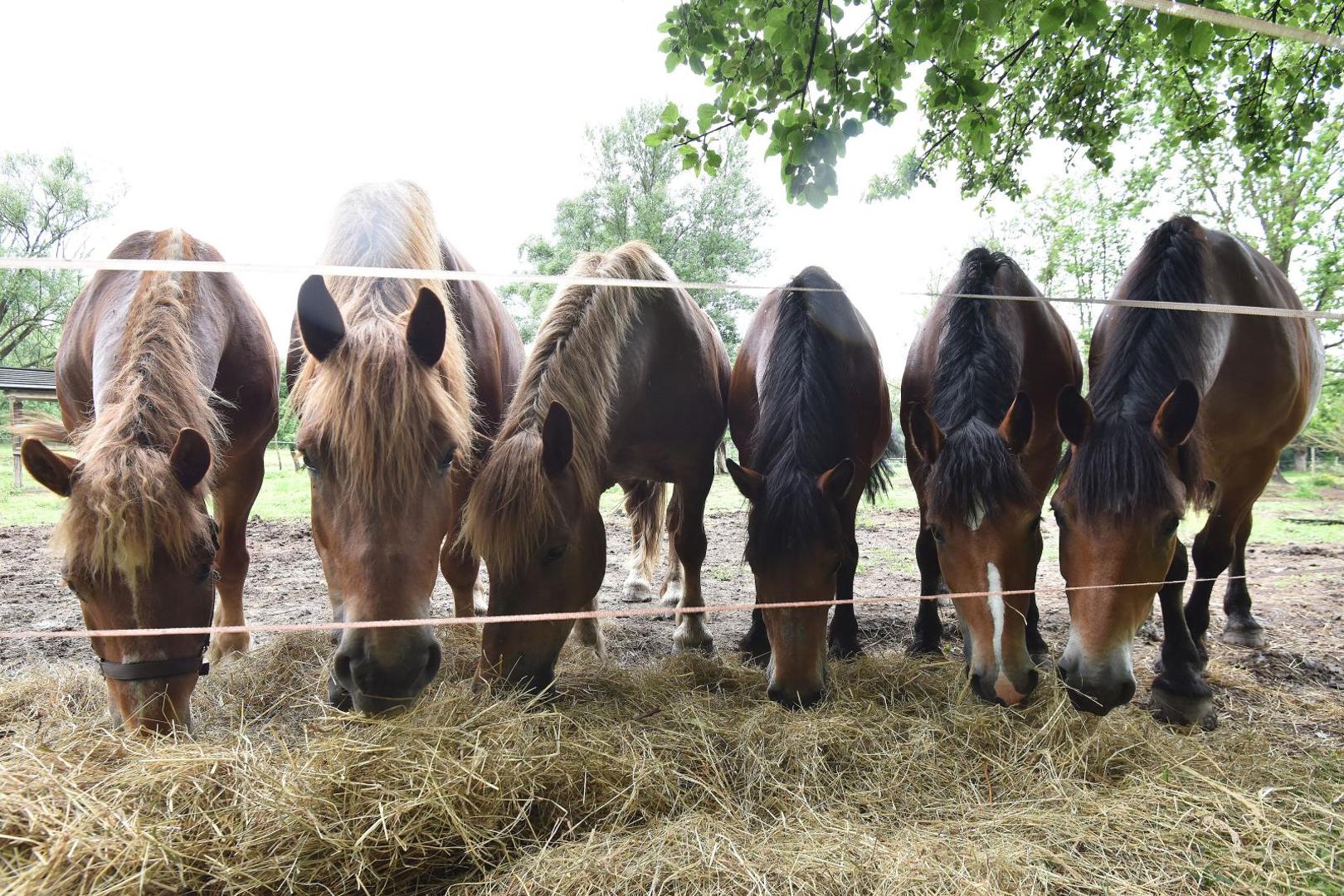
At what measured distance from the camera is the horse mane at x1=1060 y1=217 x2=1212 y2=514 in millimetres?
2469

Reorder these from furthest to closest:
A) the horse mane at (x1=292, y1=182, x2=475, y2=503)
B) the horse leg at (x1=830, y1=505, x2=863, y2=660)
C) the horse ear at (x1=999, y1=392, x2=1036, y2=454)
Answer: the horse leg at (x1=830, y1=505, x2=863, y2=660)
the horse ear at (x1=999, y1=392, x2=1036, y2=454)
the horse mane at (x1=292, y1=182, x2=475, y2=503)

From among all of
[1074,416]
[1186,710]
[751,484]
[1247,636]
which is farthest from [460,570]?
[1247,636]

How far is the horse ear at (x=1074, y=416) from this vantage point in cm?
259

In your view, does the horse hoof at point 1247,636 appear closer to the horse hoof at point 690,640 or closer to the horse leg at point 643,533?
the horse hoof at point 690,640

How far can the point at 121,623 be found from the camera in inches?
81.2

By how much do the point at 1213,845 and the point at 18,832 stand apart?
3172 millimetres

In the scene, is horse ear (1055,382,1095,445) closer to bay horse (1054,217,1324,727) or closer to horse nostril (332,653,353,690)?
bay horse (1054,217,1324,727)

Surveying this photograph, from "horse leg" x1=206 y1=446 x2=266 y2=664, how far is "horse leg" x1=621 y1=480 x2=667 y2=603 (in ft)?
8.83

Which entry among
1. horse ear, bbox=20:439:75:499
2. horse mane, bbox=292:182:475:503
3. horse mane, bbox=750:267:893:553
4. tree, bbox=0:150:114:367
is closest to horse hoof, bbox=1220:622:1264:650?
horse mane, bbox=750:267:893:553

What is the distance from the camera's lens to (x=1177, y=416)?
2.51 m

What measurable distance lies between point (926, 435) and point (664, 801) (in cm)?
174

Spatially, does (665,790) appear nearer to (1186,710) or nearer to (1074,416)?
(1074,416)

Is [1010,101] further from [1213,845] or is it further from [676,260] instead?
[676,260]

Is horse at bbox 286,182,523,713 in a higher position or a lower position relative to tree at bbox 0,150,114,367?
lower
